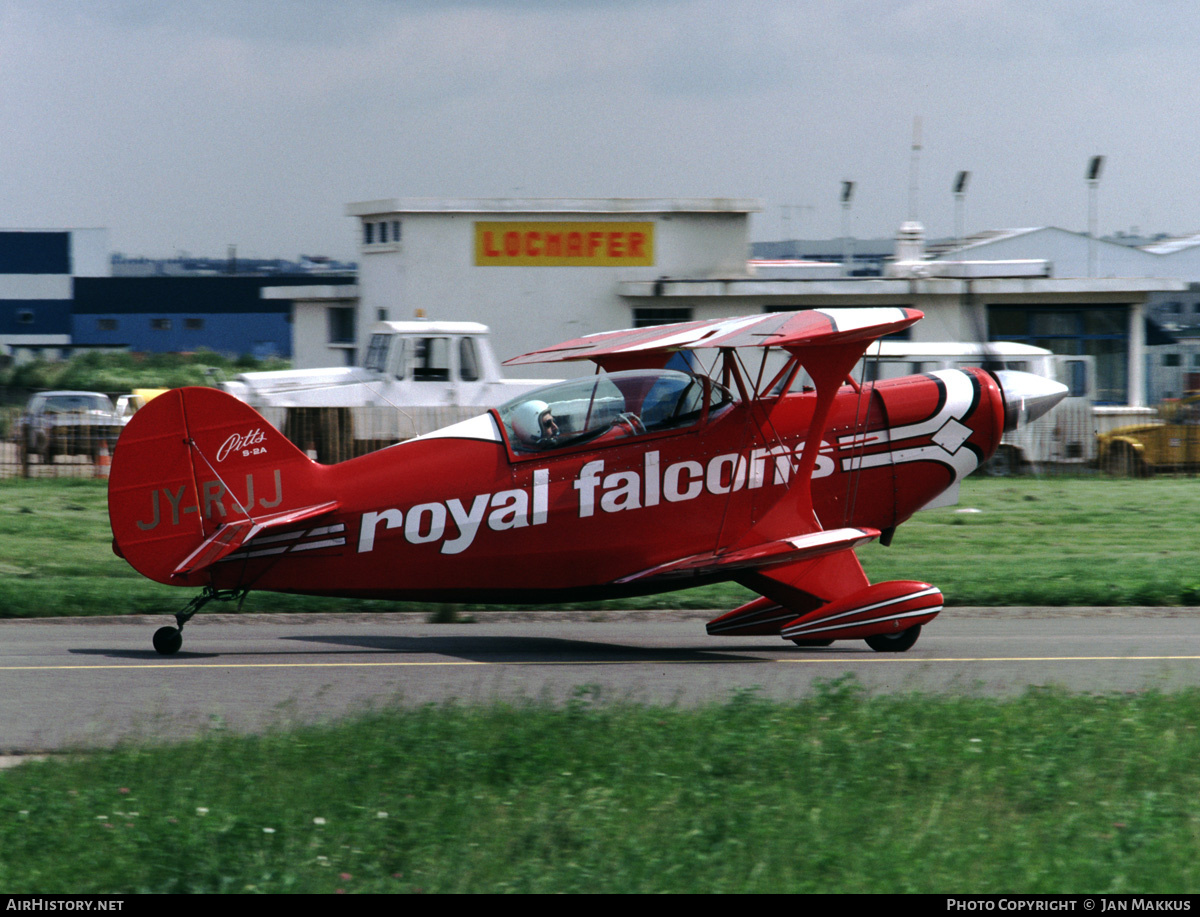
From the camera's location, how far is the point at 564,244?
31.7 meters

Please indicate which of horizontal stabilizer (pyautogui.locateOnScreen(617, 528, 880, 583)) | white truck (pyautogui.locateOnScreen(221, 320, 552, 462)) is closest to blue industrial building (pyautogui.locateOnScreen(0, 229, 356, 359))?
white truck (pyautogui.locateOnScreen(221, 320, 552, 462))

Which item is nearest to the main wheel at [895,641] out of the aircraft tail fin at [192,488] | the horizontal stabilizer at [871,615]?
the horizontal stabilizer at [871,615]

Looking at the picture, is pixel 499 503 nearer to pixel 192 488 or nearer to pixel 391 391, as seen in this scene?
pixel 192 488

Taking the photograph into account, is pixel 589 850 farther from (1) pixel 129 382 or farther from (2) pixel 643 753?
(1) pixel 129 382

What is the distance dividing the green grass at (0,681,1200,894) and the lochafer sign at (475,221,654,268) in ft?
81.7

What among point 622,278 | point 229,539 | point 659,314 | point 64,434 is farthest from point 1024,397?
point 622,278

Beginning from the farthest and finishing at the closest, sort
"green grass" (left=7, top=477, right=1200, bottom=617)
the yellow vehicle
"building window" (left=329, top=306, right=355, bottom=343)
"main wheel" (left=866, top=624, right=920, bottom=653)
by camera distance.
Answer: "building window" (left=329, top=306, right=355, bottom=343)
the yellow vehicle
"green grass" (left=7, top=477, right=1200, bottom=617)
"main wheel" (left=866, top=624, right=920, bottom=653)

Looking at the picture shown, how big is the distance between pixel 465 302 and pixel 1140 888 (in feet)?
90.3

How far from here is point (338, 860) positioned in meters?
4.96

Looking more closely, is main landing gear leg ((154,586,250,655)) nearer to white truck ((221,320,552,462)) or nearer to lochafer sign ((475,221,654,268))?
white truck ((221,320,552,462))

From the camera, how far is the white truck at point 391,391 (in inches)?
888

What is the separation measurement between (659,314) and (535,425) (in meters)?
21.4

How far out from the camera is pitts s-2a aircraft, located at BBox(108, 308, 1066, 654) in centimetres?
989

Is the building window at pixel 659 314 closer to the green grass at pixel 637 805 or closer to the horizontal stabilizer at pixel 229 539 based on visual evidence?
the horizontal stabilizer at pixel 229 539
